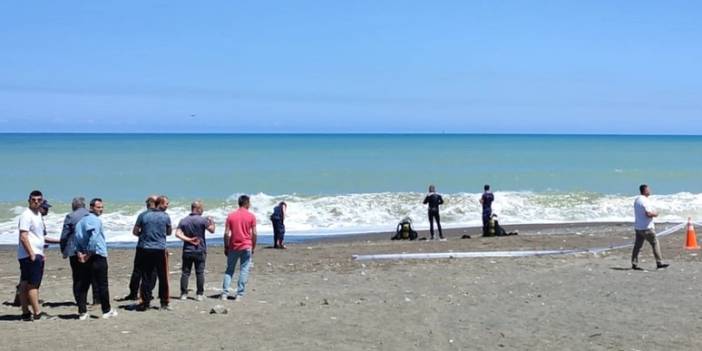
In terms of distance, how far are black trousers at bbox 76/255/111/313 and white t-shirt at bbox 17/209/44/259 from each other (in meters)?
0.53

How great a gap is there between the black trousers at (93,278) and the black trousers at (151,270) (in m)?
0.66

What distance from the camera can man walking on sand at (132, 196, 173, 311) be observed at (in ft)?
37.4

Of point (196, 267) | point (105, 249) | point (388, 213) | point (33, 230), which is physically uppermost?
point (33, 230)

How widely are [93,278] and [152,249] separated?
2.93 feet

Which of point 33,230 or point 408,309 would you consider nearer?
point 33,230

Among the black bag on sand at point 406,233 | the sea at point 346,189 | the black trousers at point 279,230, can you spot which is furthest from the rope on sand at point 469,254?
the sea at point 346,189

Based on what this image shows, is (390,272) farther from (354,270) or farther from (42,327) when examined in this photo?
(42,327)

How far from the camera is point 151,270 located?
11.5 metres

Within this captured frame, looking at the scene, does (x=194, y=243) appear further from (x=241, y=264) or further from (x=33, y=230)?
(x=33, y=230)

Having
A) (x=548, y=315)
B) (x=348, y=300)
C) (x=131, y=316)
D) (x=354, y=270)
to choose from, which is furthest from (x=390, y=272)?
(x=131, y=316)

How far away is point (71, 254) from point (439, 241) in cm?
1321

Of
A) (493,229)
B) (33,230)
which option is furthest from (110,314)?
(493,229)

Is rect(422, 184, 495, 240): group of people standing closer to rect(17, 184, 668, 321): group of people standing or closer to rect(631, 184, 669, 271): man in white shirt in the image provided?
rect(631, 184, 669, 271): man in white shirt

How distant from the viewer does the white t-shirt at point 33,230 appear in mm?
10312
